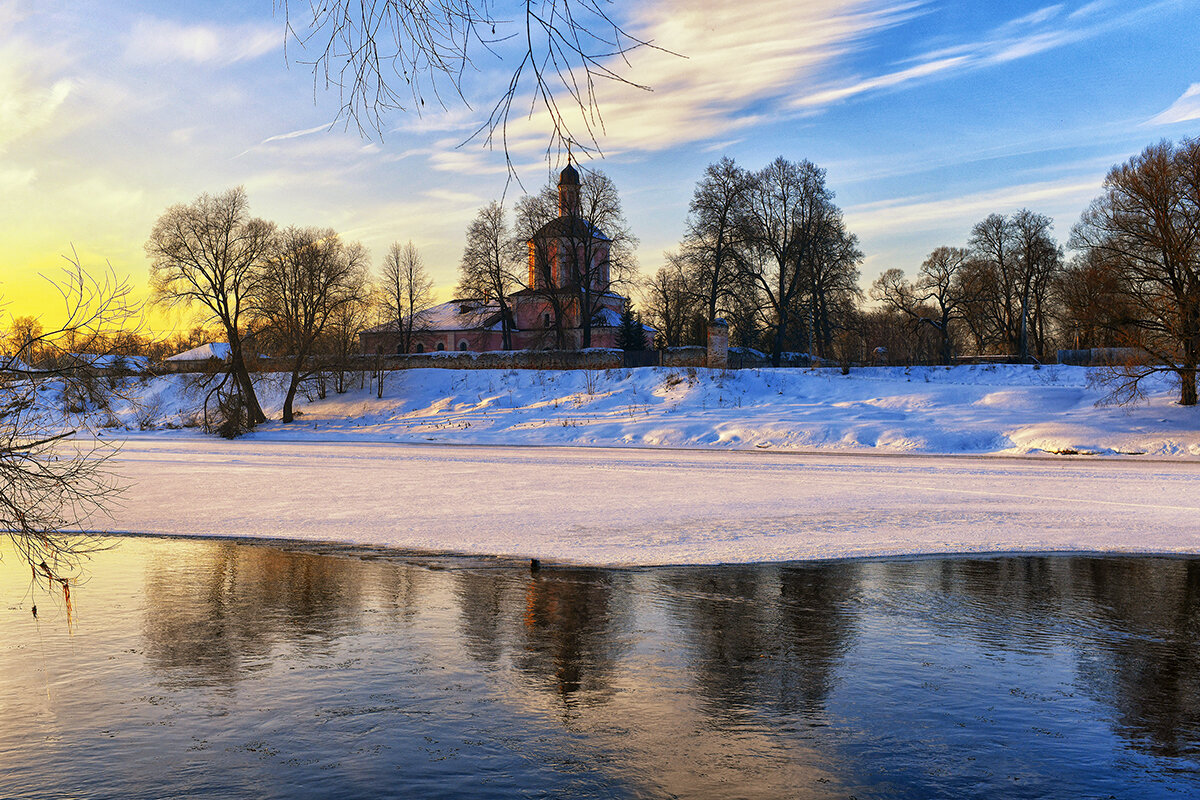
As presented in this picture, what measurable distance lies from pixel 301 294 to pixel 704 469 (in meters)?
34.4

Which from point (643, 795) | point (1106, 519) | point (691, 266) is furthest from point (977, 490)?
point (691, 266)

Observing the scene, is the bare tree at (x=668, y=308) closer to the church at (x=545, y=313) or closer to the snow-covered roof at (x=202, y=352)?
the church at (x=545, y=313)

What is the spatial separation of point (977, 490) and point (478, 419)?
1171 inches

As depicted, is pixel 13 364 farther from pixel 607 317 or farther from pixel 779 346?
pixel 607 317

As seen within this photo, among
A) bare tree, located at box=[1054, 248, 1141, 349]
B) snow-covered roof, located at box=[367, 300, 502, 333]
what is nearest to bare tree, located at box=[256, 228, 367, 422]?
snow-covered roof, located at box=[367, 300, 502, 333]

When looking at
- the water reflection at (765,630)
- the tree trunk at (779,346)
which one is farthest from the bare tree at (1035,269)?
the water reflection at (765,630)

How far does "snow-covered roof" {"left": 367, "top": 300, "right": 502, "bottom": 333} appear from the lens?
2849 inches

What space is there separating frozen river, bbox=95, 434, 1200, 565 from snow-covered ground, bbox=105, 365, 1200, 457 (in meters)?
5.39

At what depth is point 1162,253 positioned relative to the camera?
3391cm

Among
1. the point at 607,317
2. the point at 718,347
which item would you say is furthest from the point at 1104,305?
the point at 607,317

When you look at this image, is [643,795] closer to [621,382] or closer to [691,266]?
[621,382]

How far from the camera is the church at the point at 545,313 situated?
61.7m

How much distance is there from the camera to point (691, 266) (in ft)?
202

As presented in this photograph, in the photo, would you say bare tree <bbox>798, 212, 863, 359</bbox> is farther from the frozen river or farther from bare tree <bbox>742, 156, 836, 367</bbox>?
the frozen river
